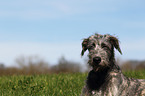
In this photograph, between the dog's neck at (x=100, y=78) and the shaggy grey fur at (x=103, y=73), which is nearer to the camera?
the shaggy grey fur at (x=103, y=73)

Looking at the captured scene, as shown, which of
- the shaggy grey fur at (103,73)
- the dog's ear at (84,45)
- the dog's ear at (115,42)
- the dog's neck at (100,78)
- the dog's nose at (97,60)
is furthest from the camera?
the dog's ear at (84,45)

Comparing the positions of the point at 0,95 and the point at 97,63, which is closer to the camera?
the point at 97,63

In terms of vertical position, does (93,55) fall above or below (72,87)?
above

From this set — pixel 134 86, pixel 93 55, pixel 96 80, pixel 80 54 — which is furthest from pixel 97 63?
pixel 134 86

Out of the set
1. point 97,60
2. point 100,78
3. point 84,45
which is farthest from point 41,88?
point 97,60

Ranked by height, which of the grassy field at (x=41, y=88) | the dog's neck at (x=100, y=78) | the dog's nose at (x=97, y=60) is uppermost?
the dog's nose at (x=97, y=60)

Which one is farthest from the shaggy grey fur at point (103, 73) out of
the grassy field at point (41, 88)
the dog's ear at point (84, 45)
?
the grassy field at point (41, 88)

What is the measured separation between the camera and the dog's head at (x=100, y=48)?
6.88m

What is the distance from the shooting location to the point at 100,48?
727cm

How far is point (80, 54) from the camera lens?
26.6ft

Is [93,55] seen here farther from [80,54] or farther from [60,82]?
[60,82]

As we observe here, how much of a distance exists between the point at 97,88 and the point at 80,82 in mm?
6516

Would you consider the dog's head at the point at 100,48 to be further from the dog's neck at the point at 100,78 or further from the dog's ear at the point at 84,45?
the dog's neck at the point at 100,78

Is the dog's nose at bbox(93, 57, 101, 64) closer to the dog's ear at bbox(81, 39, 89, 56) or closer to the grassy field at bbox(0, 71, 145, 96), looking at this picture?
the dog's ear at bbox(81, 39, 89, 56)
